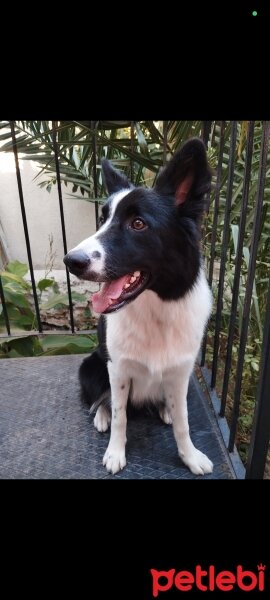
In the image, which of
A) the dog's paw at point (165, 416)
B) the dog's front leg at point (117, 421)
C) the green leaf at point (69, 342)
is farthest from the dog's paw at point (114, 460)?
the green leaf at point (69, 342)

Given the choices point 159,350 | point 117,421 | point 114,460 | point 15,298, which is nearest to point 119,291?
point 159,350

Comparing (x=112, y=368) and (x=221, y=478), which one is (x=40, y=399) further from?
(x=221, y=478)

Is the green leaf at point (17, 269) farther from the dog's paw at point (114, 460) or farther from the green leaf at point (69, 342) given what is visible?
the dog's paw at point (114, 460)

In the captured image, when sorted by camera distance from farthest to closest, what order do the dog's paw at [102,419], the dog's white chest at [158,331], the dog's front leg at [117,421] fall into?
the dog's paw at [102,419]
the dog's front leg at [117,421]
the dog's white chest at [158,331]

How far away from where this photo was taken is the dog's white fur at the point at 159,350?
1246mm

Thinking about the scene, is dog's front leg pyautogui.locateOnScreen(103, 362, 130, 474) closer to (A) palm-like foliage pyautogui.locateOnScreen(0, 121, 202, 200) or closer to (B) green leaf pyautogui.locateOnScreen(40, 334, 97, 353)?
(B) green leaf pyautogui.locateOnScreen(40, 334, 97, 353)

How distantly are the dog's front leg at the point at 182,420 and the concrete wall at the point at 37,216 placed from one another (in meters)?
2.67

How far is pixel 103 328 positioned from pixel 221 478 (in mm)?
644

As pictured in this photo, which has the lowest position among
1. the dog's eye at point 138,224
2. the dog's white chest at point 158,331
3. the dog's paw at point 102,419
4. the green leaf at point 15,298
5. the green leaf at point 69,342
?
the dog's paw at point 102,419

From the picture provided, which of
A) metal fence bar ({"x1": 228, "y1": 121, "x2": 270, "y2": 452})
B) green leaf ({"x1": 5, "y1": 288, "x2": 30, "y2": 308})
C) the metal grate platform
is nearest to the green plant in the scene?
green leaf ({"x1": 5, "y1": 288, "x2": 30, "y2": 308})

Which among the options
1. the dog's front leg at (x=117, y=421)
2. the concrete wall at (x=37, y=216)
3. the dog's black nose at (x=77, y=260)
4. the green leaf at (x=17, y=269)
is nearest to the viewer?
the dog's black nose at (x=77, y=260)

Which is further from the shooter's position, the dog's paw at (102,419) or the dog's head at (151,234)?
the dog's paw at (102,419)

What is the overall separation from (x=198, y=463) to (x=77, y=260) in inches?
32.7

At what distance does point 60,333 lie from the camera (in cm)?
224
